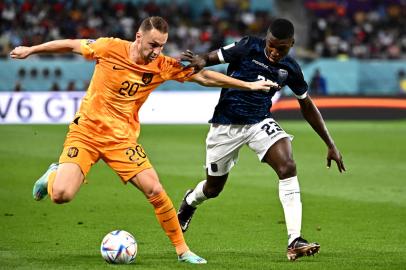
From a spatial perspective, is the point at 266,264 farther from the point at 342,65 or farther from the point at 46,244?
the point at 342,65

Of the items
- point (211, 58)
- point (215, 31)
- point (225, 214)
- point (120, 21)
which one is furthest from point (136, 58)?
point (215, 31)

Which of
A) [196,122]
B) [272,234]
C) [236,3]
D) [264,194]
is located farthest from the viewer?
[236,3]

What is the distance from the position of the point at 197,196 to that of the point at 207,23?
1105 inches

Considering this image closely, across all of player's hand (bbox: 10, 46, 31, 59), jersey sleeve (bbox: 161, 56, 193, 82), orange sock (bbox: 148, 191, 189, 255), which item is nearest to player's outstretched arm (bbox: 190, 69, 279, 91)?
jersey sleeve (bbox: 161, 56, 193, 82)

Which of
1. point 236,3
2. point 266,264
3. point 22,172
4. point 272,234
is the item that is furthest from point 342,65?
point 266,264

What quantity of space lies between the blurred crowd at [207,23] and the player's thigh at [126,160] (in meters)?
24.5

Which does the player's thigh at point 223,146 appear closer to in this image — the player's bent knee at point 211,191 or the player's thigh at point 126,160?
the player's bent knee at point 211,191

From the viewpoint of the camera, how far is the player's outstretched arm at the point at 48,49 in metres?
7.93

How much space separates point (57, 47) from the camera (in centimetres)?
797

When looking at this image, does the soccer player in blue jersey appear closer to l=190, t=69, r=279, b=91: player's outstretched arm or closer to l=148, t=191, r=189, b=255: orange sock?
l=190, t=69, r=279, b=91: player's outstretched arm

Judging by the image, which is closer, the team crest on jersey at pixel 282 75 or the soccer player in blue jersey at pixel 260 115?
the soccer player in blue jersey at pixel 260 115

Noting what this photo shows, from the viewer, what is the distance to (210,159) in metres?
9.50

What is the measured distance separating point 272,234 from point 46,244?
103 inches

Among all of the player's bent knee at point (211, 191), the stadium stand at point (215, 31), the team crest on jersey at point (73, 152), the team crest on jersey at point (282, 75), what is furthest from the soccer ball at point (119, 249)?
the stadium stand at point (215, 31)
